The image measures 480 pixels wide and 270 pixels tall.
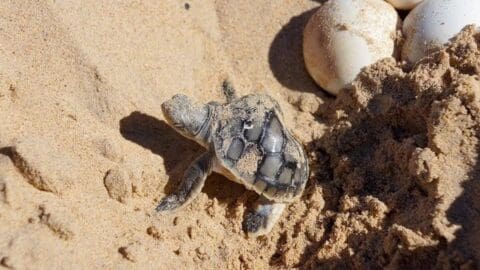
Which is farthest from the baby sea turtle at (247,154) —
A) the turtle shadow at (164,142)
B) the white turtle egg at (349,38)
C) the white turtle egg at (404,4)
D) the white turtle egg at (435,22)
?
the white turtle egg at (404,4)

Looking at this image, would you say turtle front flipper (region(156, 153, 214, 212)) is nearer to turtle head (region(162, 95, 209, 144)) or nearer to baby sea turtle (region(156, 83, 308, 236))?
baby sea turtle (region(156, 83, 308, 236))

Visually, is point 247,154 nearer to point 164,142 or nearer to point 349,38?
point 164,142

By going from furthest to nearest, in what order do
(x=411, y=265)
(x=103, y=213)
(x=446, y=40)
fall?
(x=446, y=40) → (x=103, y=213) → (x=411, y=265)

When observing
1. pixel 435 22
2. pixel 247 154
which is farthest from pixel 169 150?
pixel 435 22

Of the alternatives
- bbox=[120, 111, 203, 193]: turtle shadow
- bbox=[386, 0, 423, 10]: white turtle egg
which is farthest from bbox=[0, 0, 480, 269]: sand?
bbox=[386, 0, 423, 10]: white turtle egg

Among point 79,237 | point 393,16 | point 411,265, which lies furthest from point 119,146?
point 393,16

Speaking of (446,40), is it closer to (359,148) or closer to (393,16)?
(393,16)
